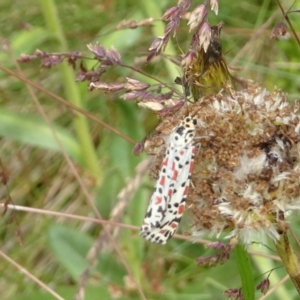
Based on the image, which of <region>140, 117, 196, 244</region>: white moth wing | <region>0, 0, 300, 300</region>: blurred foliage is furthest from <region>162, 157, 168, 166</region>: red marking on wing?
<region>0, 0, 300, 300</region>: blurred foliage

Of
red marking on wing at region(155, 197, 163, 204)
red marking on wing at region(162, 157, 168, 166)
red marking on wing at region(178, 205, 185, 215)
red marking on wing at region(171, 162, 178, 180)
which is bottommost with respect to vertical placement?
red marking on wing at region(178, 205, 185, 215)

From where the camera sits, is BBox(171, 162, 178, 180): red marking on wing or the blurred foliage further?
the blurred foliage

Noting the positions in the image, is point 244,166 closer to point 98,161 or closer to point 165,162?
point 165,162

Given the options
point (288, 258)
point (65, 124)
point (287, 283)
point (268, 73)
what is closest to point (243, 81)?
point (288, 258)

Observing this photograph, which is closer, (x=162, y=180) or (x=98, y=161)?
(x=162, y=180)

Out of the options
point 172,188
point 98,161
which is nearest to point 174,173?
point 172,188

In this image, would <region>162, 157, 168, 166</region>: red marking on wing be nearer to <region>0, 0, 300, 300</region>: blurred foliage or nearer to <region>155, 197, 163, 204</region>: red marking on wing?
<region>155, 197, 163, 204</region>: red marking on wing

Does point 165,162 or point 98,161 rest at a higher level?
point 165,162

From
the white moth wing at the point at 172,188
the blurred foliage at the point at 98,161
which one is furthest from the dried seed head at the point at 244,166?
the blurred foliage at the point at 98,161

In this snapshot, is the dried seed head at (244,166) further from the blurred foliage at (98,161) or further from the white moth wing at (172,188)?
the blurred foliage at (98,161)
